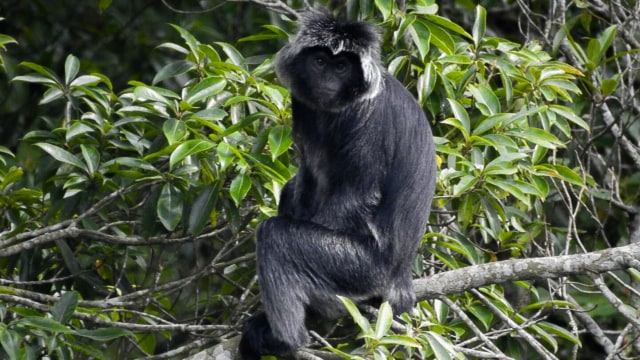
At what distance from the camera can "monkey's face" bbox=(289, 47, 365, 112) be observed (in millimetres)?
4617

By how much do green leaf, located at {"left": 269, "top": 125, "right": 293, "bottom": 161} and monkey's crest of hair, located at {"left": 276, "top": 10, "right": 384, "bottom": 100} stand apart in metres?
0.38

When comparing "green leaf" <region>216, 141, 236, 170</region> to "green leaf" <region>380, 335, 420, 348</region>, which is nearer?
"green leaf" <region>380, 335, 420, 348</region>

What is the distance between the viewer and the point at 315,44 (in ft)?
15.4

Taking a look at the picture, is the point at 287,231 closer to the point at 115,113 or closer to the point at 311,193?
the point at 311,193

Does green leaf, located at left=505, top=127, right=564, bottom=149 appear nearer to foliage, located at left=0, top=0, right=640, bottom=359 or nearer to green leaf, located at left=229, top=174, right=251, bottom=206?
foliage, located at left=0, top=0, right=640, bottom=359

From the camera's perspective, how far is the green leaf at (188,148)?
4.27 metres

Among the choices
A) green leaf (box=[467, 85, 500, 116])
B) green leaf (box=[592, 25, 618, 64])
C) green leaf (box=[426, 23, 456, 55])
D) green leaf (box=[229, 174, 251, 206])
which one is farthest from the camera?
green leaf (box=[592, 25, 618, 64])

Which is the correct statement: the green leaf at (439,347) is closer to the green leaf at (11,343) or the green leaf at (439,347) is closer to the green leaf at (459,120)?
the green leaf at (459,120)

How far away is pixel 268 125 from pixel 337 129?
56 cm

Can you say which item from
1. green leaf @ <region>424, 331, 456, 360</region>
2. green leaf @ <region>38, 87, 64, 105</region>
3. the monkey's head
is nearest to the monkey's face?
the monkey's head

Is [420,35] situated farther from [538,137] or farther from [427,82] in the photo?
[538,137]

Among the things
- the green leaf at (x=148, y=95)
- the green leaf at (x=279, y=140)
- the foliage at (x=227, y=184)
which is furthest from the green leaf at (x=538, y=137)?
the green leaf at (x=148, y=95)

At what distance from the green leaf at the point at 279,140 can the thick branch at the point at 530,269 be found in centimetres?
86

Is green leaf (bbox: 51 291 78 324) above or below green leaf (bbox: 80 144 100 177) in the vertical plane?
below
